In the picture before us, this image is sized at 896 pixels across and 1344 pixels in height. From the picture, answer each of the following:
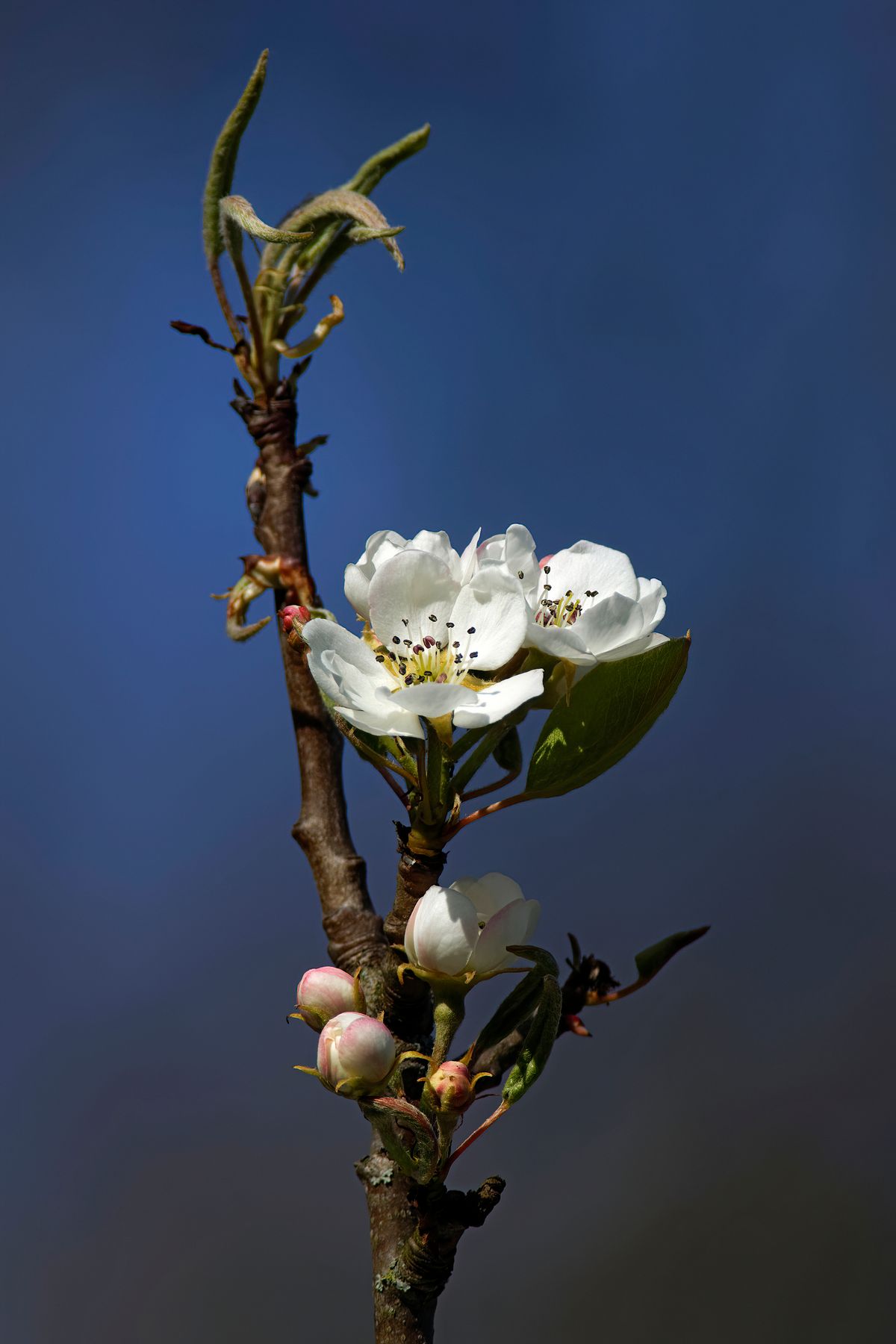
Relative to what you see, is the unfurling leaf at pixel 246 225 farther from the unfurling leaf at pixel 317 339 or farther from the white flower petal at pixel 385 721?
the white flower petal at pixel 385 721

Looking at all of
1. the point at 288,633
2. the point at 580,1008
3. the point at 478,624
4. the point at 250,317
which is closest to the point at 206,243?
the point at 250,317

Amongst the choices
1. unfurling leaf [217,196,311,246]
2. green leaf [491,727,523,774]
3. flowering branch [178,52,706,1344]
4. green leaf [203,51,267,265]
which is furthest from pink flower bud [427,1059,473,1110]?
green leaf [203,51,267,265]

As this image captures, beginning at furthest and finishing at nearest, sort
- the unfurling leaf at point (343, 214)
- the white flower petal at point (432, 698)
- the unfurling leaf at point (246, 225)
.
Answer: the unfurling leaf at point (343, 214) → the unfurling leaf at point (246, 225) → the white flower petal at point (432, 698)

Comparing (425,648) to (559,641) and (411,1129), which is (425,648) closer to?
(559,641)

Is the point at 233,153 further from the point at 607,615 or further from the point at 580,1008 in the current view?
the point at 580,1008

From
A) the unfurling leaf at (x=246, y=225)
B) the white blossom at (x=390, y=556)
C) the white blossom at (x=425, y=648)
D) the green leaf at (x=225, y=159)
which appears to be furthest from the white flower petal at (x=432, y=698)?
the green leaf at (x=225, y=159)

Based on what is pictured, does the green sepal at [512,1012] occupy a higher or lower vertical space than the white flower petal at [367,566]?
lower
